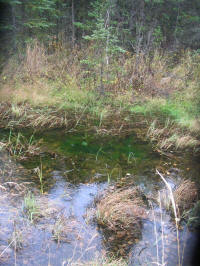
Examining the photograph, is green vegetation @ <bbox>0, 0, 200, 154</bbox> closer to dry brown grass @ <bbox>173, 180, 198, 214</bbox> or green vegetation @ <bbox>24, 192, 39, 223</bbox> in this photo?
dry brown grass @ <bbox>173, 180, 198, 214</bbox>

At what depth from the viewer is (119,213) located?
3.20m

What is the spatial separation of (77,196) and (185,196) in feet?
4.70

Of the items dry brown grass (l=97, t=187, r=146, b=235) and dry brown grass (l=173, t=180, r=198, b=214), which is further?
dry brown grass (l=173, t=180, r=198, b=214)

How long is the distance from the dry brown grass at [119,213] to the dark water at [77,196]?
0.38 ft

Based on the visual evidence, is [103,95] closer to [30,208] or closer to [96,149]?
[96,149]

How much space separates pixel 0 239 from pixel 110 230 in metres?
1.17

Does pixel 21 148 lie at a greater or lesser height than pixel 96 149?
greater

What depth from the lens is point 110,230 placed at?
3059 millimetres

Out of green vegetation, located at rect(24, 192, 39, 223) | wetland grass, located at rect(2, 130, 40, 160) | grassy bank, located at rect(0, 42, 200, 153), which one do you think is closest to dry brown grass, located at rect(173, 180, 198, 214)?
grassy bank, located at rect(0, 42, 200, 153)

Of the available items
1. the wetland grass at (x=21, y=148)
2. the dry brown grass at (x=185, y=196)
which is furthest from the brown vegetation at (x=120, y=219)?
the wetland grass at (x=21, y=148)

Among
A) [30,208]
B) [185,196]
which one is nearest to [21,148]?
[30,208]

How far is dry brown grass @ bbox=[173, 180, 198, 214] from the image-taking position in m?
3.49

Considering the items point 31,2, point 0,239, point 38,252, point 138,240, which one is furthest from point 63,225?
point 31,2

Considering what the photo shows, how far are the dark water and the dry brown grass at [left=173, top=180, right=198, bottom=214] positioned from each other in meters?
0.26
